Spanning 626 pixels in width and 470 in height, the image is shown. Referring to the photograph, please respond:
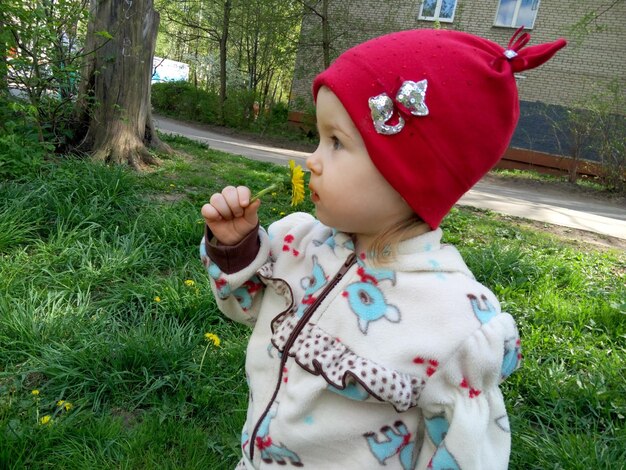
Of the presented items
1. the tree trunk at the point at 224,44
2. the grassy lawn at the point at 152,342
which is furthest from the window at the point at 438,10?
the grassy lawn at the point at 152,342

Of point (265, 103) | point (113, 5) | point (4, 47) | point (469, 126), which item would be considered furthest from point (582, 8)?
point (469, 126)

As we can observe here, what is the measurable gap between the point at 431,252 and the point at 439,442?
0.42 metres

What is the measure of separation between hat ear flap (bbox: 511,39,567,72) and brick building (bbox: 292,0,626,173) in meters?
14.8

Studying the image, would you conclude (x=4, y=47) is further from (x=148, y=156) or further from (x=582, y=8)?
(x=582, y=8)

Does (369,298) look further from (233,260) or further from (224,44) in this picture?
(224,44)

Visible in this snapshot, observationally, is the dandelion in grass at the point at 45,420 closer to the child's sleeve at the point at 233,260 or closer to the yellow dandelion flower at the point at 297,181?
the child's sleeve at the point at 233,260

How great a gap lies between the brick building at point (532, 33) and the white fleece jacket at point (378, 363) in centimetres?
1505

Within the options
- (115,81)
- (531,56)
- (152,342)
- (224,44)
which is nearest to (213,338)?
(152,342)

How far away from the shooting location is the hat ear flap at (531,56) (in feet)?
3.71

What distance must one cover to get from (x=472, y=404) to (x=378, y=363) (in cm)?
21

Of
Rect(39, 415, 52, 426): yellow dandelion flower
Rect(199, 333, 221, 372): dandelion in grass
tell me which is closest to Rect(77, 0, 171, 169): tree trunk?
Rect(199, 333, 221, 372): dandelion in grass

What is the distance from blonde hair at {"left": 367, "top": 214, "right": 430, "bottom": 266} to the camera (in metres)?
1.17

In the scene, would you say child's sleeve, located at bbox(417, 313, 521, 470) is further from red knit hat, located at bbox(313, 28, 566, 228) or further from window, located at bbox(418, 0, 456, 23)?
window, located at bbox(418, 0, 456, 23)

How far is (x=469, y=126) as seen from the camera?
109 centimetres
